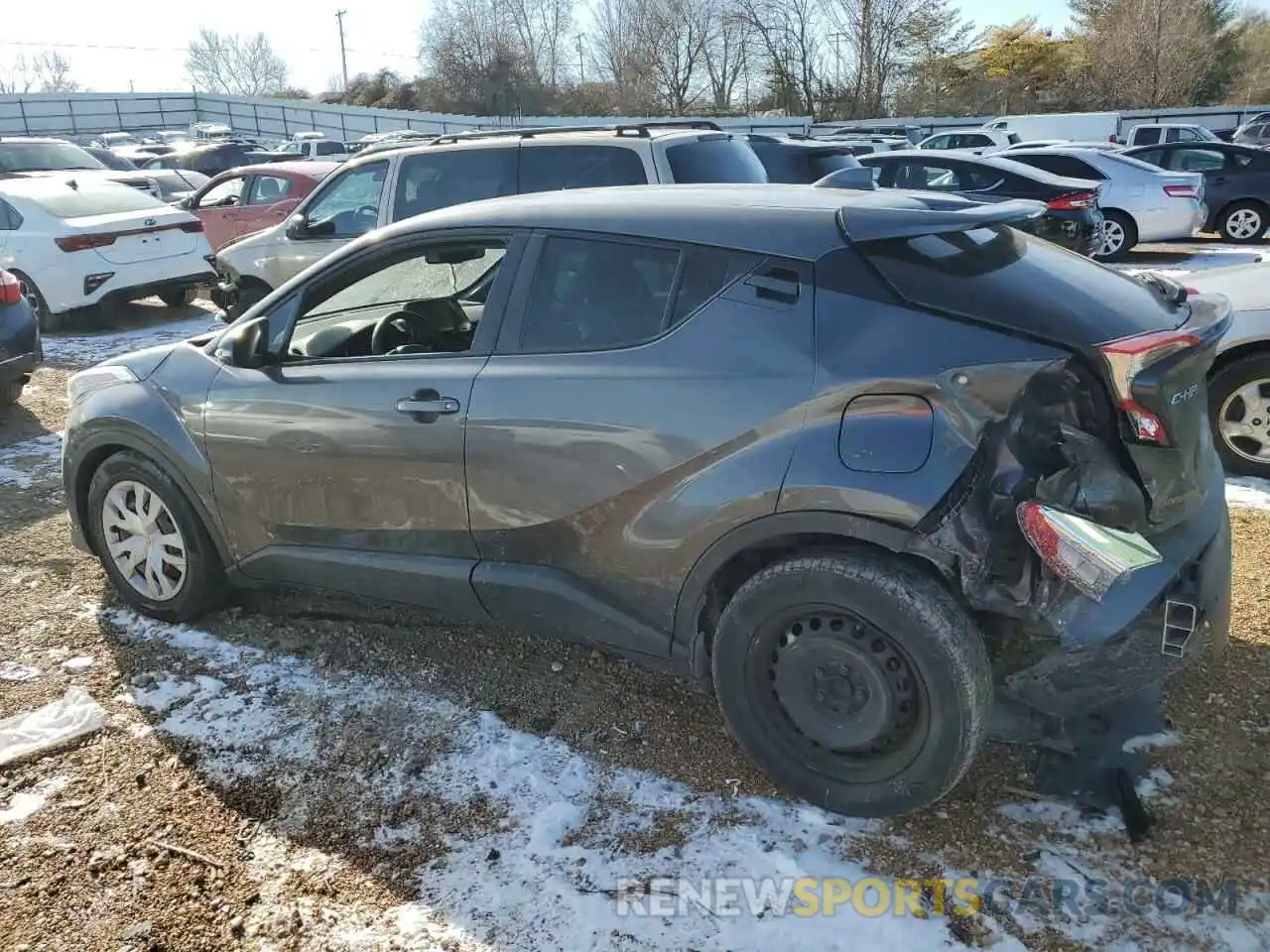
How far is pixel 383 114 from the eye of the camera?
44125 mm

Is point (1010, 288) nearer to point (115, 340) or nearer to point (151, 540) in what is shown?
point (151, 540)

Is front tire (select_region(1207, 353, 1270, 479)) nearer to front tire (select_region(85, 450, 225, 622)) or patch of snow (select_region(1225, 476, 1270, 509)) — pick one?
patch of snow (select_region(1225, 476, 1270, 509))

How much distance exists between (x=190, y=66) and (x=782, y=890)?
3690 inches

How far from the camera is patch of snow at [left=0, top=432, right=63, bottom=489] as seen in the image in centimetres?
600

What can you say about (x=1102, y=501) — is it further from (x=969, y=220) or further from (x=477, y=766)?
(x=477, y=766)

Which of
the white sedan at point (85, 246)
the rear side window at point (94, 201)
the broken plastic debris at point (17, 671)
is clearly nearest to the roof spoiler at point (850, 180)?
the broken plastic debris at point (17, 671)

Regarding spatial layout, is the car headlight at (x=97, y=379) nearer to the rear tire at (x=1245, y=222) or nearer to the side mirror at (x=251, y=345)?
the side mirror at (x=251, y=345)

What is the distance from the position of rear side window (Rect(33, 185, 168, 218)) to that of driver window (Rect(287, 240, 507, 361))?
25.8 ft

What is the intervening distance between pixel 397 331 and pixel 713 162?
3809mm

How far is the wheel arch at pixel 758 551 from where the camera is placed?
258cm

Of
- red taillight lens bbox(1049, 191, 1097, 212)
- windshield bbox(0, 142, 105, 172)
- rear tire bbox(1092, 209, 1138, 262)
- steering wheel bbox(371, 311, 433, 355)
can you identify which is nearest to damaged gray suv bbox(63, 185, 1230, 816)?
steering wheel bbox(371, 311, 433, 355)

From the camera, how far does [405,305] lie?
4.06 m

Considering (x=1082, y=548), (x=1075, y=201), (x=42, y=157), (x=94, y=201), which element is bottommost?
(x=1082, y=548)

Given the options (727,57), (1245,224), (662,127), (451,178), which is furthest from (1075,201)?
(727,57)
